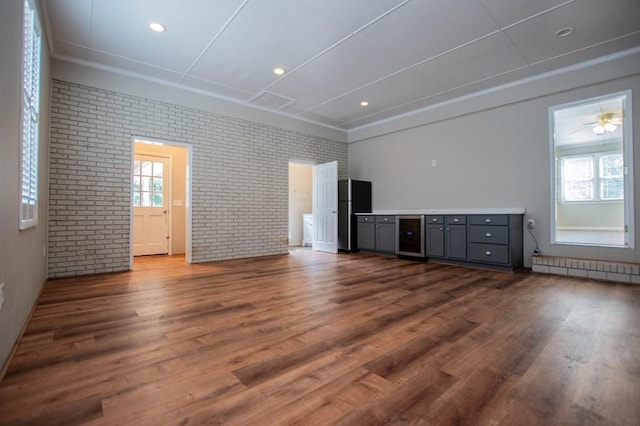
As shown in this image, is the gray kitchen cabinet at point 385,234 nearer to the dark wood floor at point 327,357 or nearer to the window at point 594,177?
the dark wood floor at point 327,357

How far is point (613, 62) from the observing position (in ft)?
12.8

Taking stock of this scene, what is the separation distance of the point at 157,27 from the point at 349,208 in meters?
4.55

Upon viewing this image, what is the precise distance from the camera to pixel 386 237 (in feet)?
19.6

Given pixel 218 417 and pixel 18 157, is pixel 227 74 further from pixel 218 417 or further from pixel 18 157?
pixel 218 417

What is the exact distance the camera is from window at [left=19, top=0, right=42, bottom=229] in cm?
212

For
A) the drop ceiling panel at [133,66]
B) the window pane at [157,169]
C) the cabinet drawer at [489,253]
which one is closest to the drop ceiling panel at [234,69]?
the drop ceiling panel at [133,66]

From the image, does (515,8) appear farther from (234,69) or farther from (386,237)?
(386,237)

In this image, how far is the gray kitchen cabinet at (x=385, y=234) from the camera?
19.2 feet

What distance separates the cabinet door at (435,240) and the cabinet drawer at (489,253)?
502mm

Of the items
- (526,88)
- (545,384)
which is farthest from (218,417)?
(526,88)

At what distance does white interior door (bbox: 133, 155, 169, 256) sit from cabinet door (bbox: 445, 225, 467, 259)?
564cm

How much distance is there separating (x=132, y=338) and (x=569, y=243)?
5409 mm

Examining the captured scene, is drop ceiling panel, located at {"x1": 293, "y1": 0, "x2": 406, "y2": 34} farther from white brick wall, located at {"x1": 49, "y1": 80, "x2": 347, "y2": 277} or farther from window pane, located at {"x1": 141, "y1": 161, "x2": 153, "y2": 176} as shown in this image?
window pane, located at {"x1": 141, "y1": 161, "x2": 153, "y2": 176}

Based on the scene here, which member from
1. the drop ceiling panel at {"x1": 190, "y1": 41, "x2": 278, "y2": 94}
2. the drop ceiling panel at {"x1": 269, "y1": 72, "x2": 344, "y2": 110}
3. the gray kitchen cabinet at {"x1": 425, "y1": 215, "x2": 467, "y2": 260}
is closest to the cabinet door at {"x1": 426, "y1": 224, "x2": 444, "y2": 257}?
the gray kitchen cabinet at {"x1": 425, "y1": 215, "x2": 467, "y2": 260}
